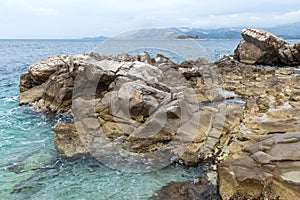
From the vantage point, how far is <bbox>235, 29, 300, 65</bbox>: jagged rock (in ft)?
129

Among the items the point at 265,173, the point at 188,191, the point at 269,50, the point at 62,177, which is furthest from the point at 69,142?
the point at 269,50

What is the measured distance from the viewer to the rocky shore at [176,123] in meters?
8.25

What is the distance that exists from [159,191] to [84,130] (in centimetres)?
534

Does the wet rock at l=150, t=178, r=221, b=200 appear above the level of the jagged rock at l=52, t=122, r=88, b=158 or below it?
below

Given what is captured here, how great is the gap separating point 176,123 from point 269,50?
33521mm

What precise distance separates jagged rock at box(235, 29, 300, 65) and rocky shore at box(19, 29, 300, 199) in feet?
53.6

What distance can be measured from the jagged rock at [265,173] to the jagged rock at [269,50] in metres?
34.0

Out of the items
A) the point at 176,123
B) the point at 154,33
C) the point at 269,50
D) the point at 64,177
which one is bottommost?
the point at 64,177

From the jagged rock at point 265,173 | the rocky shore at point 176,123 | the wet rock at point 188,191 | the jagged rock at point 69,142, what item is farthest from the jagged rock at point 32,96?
the jagged rock at point 265,173

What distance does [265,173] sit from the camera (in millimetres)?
7789

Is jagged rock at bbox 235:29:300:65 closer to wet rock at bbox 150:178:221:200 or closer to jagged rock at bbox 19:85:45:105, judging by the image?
jagged rock at bbox 19:85:45:105

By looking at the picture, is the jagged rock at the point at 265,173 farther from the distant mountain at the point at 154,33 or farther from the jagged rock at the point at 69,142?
the distant mountain at the point at 154,33

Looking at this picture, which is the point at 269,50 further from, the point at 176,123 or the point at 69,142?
the point at 69,142

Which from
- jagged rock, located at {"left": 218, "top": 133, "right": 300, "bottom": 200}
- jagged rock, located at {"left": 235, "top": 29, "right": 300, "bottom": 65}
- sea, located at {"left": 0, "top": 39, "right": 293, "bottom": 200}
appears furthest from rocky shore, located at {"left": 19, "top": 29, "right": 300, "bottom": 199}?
jagged rock, located at {"left": 235, "top": 29, "right": 300, "bottom": 65}
